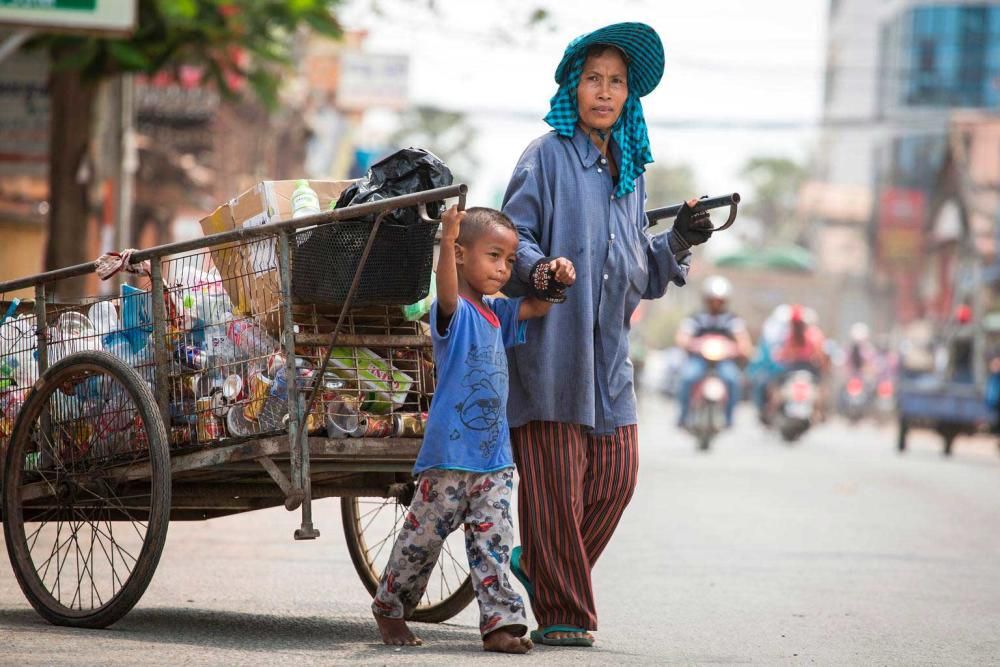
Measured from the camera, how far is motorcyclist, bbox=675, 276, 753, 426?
17.9 meters

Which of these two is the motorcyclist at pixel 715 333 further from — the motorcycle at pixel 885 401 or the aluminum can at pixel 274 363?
the motorcycle at pixel 885 401

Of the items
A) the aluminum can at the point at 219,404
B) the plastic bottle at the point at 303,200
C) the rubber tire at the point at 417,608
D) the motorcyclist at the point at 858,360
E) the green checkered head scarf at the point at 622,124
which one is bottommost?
the motorcyclist at the point at 858,360

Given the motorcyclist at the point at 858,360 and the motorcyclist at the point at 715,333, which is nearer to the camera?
the motorcyclist at the point at 715,333

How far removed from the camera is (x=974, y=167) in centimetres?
5297

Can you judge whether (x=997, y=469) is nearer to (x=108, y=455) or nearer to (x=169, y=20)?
(x=169, y=20)

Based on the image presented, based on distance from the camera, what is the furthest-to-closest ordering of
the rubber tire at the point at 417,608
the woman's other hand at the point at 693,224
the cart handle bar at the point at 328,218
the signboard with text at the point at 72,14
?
the signboard with text at the point at 72,14 < the rubber tire at the point at 417,608 < the woman's other hand at the point at 693,224 < the cart handle bar at the point at 328,218

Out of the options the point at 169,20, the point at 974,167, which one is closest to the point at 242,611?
the point at 169,20

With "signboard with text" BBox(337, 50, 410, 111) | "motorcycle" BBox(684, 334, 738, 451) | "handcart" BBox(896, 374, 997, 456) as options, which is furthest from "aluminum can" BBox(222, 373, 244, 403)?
"signboard with text" BBox(337, 50, 410, 111)

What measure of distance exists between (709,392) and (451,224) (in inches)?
515

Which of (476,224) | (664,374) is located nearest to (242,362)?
(476,224)

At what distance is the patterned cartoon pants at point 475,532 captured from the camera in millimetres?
5020

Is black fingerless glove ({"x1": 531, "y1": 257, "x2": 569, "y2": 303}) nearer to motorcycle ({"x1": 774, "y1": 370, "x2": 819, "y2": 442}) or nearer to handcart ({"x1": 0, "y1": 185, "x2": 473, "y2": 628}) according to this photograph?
handcart ({"x1": 0, "y1": 185, "x2": 473, "y2": 628})

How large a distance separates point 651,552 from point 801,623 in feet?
8.15

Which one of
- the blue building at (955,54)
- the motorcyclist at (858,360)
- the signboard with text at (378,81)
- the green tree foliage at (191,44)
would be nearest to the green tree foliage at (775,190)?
the blue building at (955,54)
